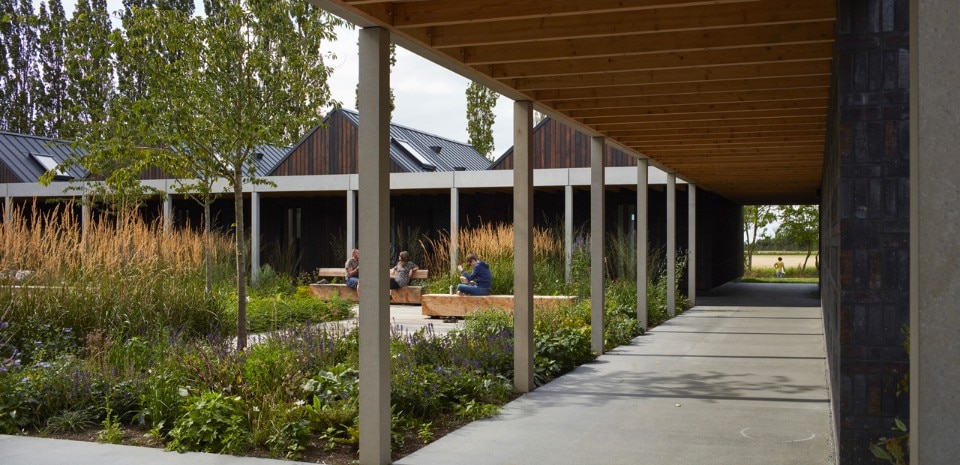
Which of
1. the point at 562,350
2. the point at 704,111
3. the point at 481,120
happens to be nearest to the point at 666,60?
the point at 704,111

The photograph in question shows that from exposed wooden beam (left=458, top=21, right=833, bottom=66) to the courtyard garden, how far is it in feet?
7.08

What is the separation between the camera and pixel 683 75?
20.4ft

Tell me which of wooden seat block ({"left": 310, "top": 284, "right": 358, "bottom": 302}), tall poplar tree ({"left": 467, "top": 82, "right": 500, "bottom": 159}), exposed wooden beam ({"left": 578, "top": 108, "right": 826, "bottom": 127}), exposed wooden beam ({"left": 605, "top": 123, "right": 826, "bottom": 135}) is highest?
tall poplar tree ({"left": 467, "top": 82, "right": 500, "bottom": 159})

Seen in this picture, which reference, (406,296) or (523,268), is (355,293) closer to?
(406,296)

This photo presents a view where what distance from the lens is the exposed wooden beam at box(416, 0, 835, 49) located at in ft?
15.3

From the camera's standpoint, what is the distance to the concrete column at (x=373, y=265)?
452 centimetres

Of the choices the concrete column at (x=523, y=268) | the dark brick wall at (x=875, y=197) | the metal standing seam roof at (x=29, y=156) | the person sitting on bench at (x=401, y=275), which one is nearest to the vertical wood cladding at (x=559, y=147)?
the person sitting on bench at (x=401, y=275)

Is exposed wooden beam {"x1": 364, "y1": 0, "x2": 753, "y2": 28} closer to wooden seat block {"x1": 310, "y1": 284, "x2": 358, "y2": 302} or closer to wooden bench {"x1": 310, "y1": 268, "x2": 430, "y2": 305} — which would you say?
wooden bench {"x1": 310, "y1": 268, "x2": 430, "y2": 305}

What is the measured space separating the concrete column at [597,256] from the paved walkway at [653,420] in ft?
0.94

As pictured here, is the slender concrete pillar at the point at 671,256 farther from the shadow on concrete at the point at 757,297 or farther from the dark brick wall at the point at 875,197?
the dark brick wall at the point at 875,197

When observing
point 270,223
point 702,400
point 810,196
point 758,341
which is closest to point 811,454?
point 702,400

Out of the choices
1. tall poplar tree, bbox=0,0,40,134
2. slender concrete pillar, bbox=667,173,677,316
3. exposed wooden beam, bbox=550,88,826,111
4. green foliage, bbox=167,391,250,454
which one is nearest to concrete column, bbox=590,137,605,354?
exposed wooden beam, bbox=550,88,826,111

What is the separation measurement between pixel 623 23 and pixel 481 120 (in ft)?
87.6

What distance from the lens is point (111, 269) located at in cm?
770
